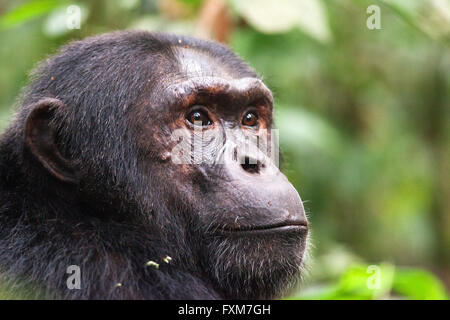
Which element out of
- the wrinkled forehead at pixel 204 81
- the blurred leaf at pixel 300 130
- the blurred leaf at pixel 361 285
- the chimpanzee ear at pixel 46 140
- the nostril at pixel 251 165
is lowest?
the blurred leaf at pixel 361 285

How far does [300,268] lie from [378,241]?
9.32m

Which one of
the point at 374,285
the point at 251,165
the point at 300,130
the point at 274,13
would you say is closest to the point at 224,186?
the point at 251,165

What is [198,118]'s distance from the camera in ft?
13.3

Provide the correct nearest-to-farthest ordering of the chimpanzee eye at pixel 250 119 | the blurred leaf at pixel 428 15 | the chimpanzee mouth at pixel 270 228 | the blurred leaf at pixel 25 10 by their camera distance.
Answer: the chimpanzee mouth at pixel 270 228, the chimpanzee eye at pixel 250 119, the blurred leaf at pixel 428 15, the blurred leaf at pixel 25 10

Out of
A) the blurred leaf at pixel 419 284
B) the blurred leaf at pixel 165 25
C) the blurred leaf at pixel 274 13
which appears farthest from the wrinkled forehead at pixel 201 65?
the blurred leaf at pixel 165 25

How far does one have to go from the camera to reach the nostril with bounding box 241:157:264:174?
383 cm

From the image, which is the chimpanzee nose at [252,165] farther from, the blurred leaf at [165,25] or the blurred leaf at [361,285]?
the blurred leaf at [165,25]

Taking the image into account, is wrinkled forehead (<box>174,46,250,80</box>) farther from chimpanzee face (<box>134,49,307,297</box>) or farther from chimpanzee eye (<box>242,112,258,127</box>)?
chimpanzee eye (<box>242,112,258,127</box>)

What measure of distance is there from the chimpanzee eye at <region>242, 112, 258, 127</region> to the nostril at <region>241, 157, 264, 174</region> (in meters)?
0.55

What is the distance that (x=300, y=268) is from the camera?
3.98 meters

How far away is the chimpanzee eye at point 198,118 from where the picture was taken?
405cm

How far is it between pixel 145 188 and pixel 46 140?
0.65 meters

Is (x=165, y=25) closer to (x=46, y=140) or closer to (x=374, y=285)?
(x=46, y=140)
